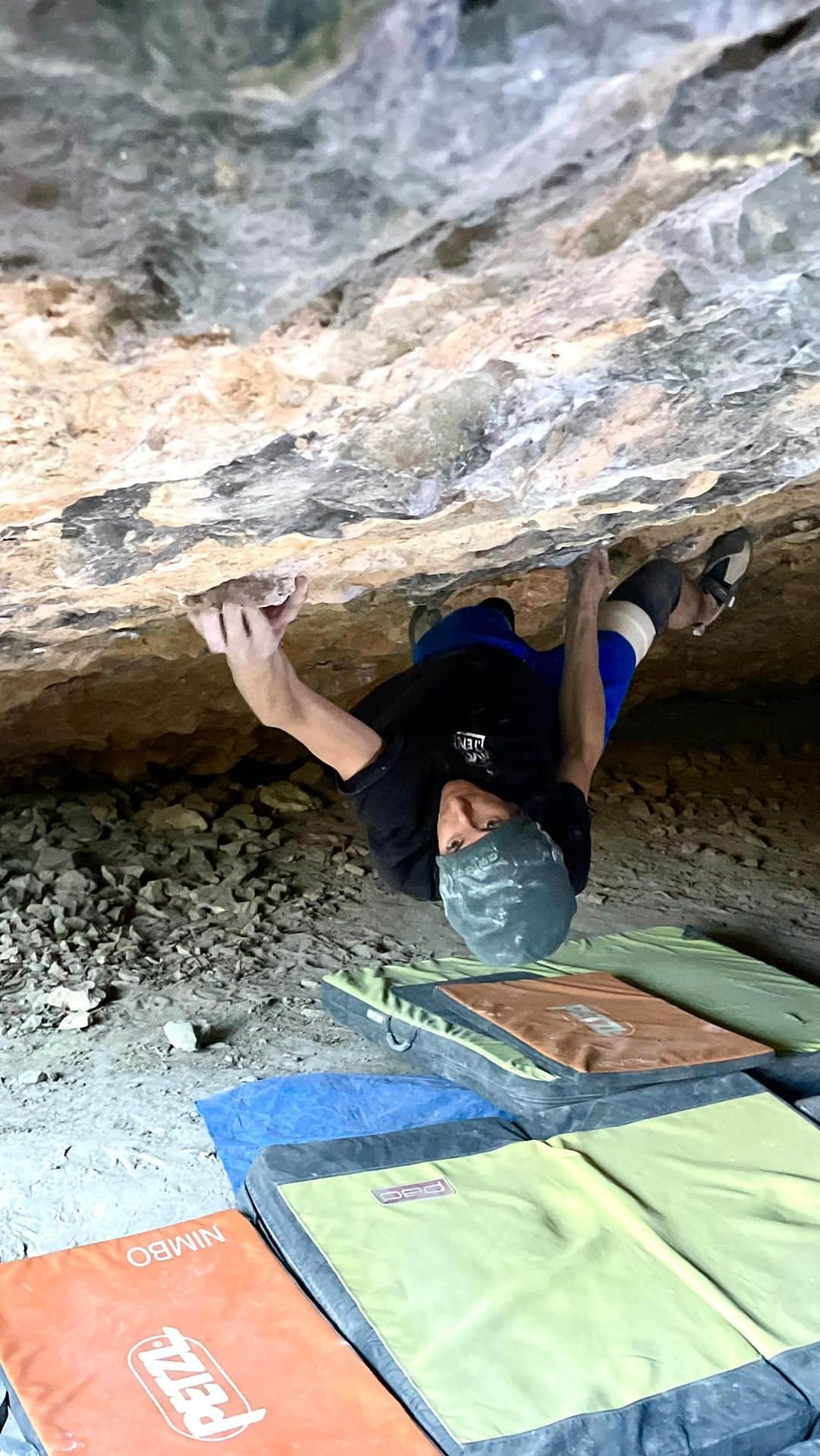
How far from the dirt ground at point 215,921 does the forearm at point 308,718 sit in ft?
3.43

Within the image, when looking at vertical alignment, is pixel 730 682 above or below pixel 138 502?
below

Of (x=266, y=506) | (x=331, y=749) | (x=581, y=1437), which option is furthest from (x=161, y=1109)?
(x=266, y=506)

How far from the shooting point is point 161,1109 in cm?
263

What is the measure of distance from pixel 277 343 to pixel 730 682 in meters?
4.76

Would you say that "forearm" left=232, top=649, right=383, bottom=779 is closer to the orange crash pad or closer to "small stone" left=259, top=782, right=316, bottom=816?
the orange crash pad

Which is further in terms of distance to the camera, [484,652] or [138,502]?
[484,652]

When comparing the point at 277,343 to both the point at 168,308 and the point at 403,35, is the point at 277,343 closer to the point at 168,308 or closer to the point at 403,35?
the point at 168,308

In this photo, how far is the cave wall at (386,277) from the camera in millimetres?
712

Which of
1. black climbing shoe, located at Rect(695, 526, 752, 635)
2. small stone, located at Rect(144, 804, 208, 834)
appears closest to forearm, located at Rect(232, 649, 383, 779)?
black climbing shoe, located at Rect(695, 526, 752, 635)

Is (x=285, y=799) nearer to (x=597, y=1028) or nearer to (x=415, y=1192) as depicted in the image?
(x=597, y=1028)

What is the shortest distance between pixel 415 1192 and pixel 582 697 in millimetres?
1094

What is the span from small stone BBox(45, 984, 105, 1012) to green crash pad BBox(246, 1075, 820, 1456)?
938 mm

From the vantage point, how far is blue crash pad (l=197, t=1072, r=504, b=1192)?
2.53 meters

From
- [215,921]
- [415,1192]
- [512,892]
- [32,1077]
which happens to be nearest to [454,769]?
[512,892]
